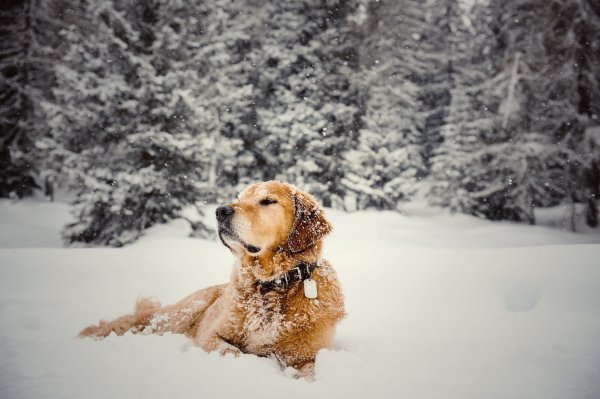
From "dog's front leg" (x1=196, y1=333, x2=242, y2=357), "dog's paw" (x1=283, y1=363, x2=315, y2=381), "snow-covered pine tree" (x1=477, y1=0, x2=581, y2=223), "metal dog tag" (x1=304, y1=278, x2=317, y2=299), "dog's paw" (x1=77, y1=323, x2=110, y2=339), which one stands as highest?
"snow-covered pine tree" (x1=477, y1=0, x2=581, y2=223)

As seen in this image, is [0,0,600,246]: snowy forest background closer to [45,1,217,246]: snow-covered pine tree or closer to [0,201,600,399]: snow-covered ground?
[45,1,217,246]: snow-covered pine tree

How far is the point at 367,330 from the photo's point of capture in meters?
3.38

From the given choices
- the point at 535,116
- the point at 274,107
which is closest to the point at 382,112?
the point at 274,107

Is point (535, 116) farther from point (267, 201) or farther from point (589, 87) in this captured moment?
point (267, 201)

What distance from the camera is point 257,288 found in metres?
2.82

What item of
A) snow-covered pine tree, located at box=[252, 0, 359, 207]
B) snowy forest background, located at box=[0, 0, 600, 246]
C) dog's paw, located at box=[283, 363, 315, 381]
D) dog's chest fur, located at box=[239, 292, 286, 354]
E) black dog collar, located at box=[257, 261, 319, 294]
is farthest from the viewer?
snow-covered pine tree, located at box=[252, 0, 359, 207]

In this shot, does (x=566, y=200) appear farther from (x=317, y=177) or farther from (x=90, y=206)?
(x=90, y=206)

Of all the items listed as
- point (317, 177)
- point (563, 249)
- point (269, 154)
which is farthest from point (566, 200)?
point (269, 154)

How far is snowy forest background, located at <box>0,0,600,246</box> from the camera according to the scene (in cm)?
801

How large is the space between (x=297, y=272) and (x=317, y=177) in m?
12.1

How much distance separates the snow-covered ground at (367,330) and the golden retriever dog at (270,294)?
0.87 ft

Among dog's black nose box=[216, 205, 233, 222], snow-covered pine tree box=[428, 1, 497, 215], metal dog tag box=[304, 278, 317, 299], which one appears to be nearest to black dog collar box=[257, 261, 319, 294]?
metal dog tag box=[304, 278, 317, 299]

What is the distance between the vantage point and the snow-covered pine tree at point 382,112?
15.2 meters

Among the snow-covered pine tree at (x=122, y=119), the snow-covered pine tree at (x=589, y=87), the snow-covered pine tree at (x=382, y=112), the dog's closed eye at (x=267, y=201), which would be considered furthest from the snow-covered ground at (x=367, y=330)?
the snow-covered pine tree at (x=382, y=112)
